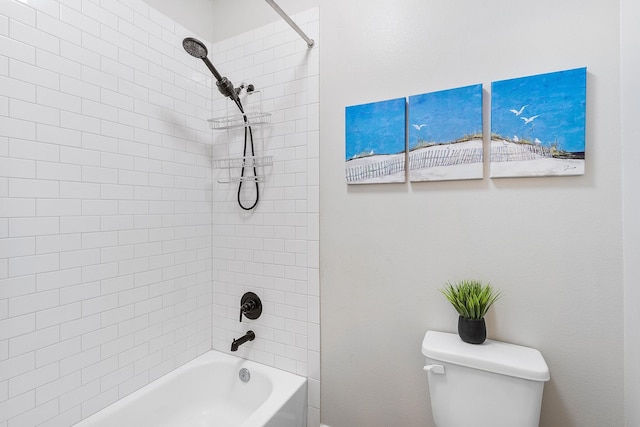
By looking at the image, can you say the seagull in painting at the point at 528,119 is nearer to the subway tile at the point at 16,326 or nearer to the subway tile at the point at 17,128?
the subway tile at the point at 17,128

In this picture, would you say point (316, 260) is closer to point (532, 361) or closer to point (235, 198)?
point (235, 198)

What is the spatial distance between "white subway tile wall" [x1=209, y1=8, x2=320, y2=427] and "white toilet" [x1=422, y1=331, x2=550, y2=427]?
659mm

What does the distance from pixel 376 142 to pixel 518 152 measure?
585mm

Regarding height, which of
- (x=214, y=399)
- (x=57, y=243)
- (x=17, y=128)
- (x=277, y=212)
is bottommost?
(x=214, y=399)

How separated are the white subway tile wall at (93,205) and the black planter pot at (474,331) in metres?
1.50

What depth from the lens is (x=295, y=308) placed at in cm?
169

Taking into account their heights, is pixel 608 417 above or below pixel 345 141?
below

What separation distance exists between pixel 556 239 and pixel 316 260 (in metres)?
1.06

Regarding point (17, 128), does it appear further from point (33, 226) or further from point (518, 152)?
point (518, 152)

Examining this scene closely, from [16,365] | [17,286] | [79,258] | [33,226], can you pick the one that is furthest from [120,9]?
[16,365]

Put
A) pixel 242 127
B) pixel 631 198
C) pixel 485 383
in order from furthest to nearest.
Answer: pixel 242 127 → pixel 485 383 → pixel 631 198

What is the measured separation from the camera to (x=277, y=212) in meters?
1.73

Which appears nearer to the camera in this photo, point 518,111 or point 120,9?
point 518,111

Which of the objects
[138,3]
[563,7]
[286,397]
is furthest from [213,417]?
[563,7]
